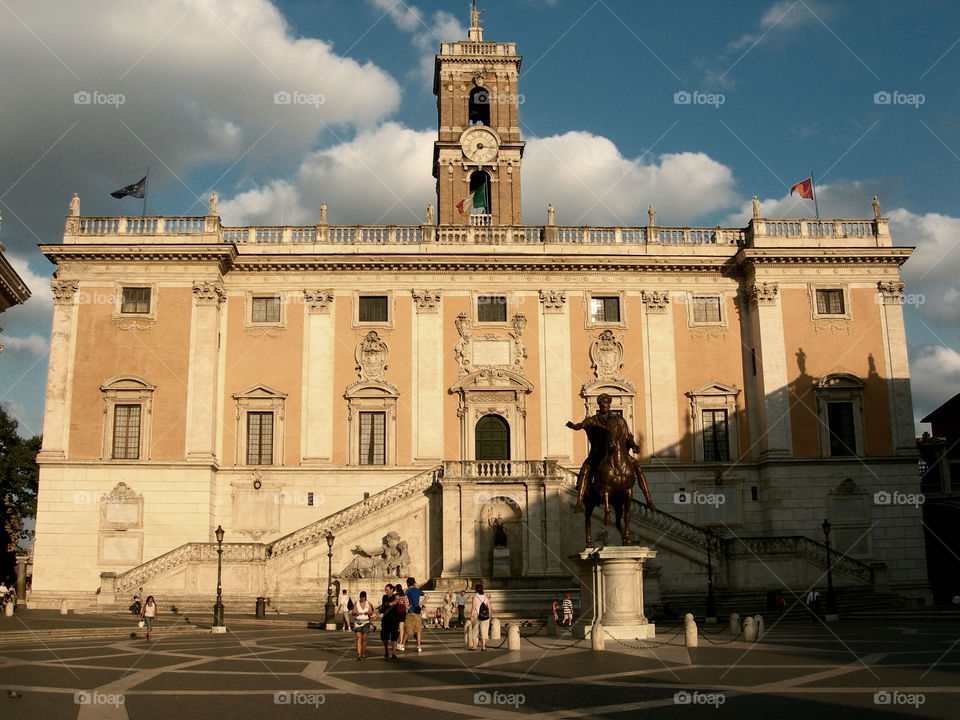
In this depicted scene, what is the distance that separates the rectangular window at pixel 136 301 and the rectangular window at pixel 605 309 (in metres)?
18.4

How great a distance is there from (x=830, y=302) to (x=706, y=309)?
5147 mm

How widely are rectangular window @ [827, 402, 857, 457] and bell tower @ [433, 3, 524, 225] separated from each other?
17214 mm

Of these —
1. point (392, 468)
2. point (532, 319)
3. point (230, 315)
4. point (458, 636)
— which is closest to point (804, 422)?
point (532, 319)

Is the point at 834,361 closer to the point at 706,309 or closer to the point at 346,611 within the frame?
the point at 706,309

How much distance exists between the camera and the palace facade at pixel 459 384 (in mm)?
37969

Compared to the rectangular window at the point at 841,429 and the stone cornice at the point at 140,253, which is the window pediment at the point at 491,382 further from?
the rectangular window at the point at 841,429

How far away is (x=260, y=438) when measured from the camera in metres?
40.2

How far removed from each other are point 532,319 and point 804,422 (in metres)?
11.9

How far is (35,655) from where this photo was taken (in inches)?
830

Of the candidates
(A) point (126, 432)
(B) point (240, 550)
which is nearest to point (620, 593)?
(B) point (240, 550)

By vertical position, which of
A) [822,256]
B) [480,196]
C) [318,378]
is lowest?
[318,378]

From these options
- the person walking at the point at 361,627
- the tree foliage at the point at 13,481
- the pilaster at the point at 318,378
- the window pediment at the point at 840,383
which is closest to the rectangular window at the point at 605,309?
the window pediment at the point at 840,383

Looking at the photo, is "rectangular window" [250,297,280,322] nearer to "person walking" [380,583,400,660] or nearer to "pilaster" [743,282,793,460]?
"pilaster" [743,282,793,460]

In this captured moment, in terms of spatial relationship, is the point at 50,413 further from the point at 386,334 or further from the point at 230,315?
the point at 386,334
